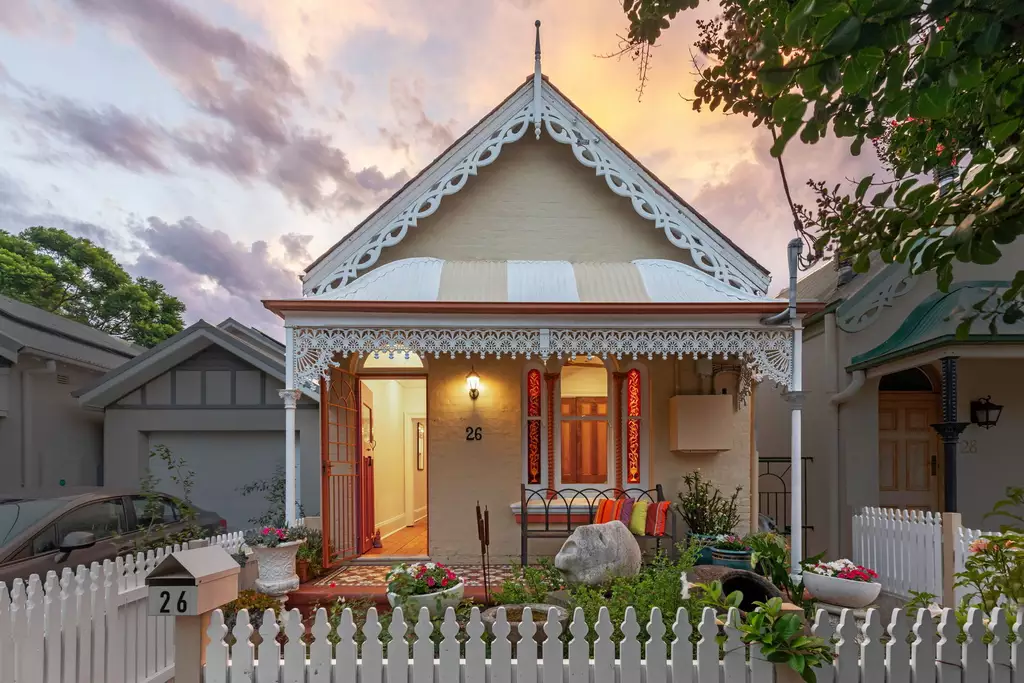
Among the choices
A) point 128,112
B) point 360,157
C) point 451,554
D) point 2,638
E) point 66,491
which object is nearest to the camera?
point 2,638

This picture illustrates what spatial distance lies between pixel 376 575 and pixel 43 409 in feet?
23.1

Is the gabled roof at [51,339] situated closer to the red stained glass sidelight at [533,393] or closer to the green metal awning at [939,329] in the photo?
the red stained glass sidelight at [533,393]

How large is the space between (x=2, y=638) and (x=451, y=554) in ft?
16.2

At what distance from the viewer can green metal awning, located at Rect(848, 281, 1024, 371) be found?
6.38 meters

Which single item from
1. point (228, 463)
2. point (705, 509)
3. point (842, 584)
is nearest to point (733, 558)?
point (705, 509)

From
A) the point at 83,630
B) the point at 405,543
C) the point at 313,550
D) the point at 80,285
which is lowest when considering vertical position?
the point at 405,543

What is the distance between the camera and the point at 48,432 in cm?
932

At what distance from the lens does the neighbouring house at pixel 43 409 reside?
881 centimetres

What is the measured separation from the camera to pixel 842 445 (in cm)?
822

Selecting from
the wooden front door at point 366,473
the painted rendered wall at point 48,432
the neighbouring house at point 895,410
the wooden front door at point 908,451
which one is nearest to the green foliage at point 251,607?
the wooden front door at point 366,473

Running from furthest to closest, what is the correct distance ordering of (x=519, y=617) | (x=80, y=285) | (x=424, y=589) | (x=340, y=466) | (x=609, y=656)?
(x=80, y=285), (x=340, y=466), (x=424, y=589), (x=519, y=617), (x=609, y=656)

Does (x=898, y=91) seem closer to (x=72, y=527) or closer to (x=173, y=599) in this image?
(x=173, y=599)

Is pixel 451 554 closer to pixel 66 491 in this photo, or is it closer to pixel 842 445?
pixel 66 491

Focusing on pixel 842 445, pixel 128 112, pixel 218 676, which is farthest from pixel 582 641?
pixel 128 112
